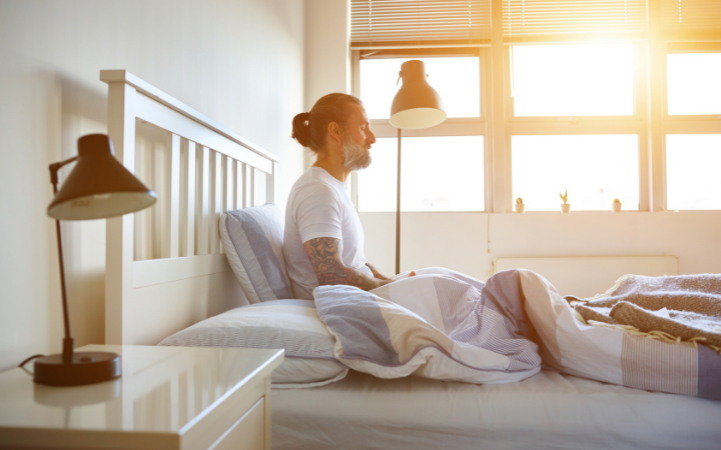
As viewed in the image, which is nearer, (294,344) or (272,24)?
(294,344)

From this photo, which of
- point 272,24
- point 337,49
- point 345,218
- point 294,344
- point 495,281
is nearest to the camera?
point 294,344

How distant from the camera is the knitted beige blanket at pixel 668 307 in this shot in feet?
3.03

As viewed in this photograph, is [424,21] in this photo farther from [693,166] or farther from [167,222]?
[167,222]

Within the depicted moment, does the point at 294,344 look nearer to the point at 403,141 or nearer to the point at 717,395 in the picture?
the point at 717,395

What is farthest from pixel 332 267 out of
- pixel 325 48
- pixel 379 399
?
pixel 325 48

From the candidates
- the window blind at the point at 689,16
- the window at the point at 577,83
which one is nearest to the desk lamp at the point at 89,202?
the window at the point at 577,83

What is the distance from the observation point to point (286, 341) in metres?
0.97

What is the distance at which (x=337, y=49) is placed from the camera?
9.80 feet

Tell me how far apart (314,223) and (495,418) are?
2.54 ft

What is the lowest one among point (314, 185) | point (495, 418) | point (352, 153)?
point (495, 418)

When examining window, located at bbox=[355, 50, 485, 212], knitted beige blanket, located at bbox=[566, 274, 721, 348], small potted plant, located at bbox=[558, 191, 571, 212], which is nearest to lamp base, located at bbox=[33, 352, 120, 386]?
knitted beige blanket, located at bbox=[566, 274, 721, 348]

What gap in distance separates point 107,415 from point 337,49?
2809 mm

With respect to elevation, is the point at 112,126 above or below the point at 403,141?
below

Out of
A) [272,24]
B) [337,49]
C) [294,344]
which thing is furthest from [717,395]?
[337,49]
